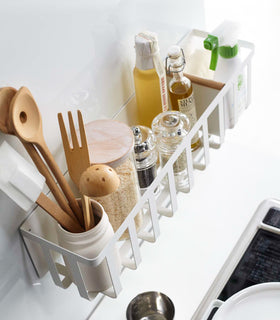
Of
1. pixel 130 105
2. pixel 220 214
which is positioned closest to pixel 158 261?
pixel 220 214

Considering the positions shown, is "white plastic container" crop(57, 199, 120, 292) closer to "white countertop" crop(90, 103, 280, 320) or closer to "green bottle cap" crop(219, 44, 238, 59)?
"white countertop" crop(90, 103, 280, 320)

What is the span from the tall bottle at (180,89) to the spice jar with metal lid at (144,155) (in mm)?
97

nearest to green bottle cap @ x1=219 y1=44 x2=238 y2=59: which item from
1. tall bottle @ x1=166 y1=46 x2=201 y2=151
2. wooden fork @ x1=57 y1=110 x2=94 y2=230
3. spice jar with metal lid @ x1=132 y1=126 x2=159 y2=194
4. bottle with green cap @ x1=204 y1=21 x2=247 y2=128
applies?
bottle with green cap @ x1=204 y1=21 x2=247 y2=128

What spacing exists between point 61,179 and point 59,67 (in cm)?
17

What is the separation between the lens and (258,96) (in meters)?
1.48

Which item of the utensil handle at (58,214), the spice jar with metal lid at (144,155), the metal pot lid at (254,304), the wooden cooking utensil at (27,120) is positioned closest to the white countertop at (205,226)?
the metal pot lid at (254,304)

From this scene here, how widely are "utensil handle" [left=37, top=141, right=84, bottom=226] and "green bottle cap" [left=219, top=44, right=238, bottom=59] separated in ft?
1.51

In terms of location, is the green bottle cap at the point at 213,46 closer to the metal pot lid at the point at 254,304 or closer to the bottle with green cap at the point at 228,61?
the bottle with green cap at the point at 228,61

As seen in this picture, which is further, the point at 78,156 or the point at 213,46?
the point at 213,46

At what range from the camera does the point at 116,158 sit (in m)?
0.89

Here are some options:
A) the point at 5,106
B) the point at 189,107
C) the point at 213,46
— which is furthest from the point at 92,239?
the point at 213,46

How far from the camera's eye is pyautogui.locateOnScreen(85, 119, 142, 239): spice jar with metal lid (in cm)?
90

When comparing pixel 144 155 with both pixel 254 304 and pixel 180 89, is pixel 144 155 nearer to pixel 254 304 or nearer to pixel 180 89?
pixel 180 89

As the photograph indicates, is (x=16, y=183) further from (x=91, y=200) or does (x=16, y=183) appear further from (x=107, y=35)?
(x=107, y=35)
